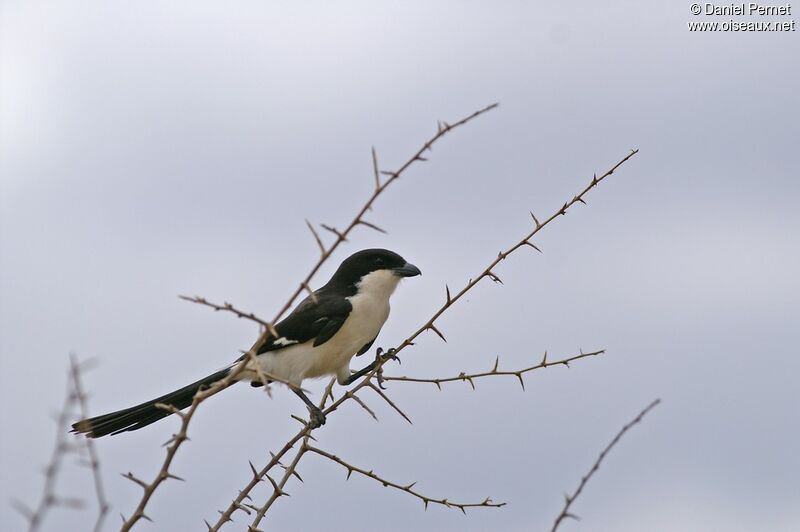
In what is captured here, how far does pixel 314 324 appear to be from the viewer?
6.62 meters

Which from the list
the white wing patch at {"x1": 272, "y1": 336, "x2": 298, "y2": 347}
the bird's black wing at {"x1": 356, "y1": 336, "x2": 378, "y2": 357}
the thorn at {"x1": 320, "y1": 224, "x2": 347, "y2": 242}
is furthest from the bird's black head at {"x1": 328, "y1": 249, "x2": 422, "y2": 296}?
the thorn at {"x1": 320, "y1": 224, "x2": 347, "y2": 242}

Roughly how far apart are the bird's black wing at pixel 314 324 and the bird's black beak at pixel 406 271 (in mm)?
438

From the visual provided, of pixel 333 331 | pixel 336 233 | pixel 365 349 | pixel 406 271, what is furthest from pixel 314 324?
pixel 336 233

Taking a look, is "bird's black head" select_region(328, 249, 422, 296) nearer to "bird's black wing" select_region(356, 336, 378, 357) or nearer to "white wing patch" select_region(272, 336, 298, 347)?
"bird's black wing" select_region(356, 336, 378, 357)

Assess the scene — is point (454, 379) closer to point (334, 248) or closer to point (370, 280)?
point (334, 248)

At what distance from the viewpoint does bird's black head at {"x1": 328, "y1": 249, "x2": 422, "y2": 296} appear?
22.9ft

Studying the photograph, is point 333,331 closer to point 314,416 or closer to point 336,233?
point 314,416

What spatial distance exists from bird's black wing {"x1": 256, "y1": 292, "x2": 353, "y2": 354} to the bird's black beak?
0.44 meters

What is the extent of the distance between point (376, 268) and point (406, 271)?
0.22 m

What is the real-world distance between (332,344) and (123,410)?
1524 millimetres

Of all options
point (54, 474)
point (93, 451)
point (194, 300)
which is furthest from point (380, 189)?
point (54, 474)

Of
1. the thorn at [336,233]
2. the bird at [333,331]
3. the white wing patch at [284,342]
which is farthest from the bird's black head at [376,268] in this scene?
the thorn at [336,233]

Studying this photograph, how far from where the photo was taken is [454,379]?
392cm

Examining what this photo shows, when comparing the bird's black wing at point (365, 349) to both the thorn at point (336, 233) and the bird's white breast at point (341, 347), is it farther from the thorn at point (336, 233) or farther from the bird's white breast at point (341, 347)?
the thorn at point (336, 233)
